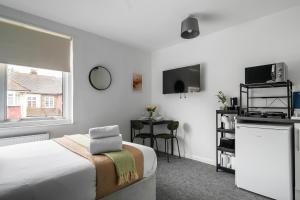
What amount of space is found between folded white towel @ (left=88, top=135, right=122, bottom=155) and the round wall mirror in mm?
1789

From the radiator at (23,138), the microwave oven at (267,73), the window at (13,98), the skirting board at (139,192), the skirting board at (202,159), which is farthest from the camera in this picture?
the skirting board at (202,159)

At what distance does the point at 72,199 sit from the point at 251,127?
213 centimetres

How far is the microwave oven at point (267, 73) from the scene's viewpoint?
224 centimetres

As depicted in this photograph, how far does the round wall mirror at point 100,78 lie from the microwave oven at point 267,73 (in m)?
2.52

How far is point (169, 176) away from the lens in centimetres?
271

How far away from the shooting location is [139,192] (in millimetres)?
1742

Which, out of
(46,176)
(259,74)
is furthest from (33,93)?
(259,74)

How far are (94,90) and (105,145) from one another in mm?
1846

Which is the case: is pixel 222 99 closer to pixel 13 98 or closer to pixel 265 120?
pixel 265 120

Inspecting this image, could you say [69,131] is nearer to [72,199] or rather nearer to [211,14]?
[72,199]


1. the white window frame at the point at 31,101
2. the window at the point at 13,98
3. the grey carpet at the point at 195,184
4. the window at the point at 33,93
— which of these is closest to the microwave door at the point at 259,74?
the grey carpet at the point at 195,184

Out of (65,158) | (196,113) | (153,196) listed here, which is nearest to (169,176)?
(153,196)

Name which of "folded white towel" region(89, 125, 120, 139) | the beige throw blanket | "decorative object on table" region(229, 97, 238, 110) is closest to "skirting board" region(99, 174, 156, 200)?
the beige throw blanket

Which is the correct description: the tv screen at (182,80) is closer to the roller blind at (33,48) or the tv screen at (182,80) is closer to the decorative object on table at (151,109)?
the decorative object on table at (151,109)
